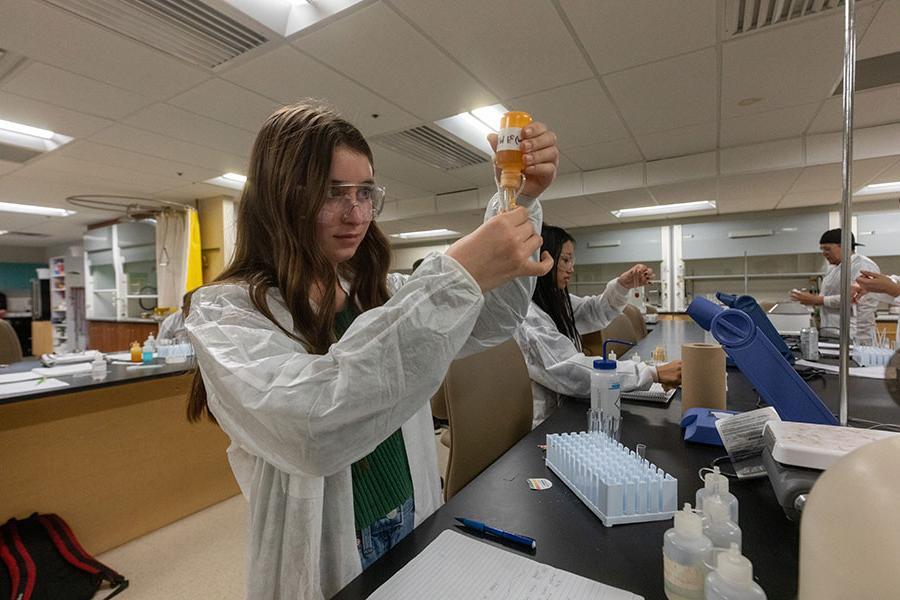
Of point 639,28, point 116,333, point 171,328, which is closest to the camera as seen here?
point 639,28

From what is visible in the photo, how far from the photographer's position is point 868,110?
3018 mm

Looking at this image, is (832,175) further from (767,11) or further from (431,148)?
(431,148)

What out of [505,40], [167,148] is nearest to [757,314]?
[505,40]

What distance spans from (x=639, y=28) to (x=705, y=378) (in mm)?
1731

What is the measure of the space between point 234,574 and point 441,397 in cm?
119

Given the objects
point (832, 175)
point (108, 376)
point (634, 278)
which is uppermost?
point (832, 175)

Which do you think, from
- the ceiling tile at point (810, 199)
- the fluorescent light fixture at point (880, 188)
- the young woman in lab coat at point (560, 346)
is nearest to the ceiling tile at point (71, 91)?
the young woman in lab coat at point (560, 346)

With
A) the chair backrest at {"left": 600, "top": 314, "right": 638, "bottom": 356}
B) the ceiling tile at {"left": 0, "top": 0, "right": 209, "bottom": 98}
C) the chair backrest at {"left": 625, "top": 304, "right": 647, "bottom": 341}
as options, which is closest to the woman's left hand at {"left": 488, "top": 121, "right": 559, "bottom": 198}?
the ceiling tile at {"left": 0, "top": 0, "right": 209, "bottom": 98}

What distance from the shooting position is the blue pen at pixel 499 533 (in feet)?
1.92

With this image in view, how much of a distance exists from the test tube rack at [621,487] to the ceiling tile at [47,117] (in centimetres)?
Answer: 360

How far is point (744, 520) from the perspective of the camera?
24.6 inches

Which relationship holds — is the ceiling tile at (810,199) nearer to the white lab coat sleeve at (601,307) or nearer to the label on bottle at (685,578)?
the white lab coat sleeve at (601,307)

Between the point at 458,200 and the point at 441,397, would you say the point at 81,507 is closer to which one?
the point at 441,397

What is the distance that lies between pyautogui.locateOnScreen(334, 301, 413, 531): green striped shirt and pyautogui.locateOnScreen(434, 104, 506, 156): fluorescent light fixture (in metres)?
2.57
